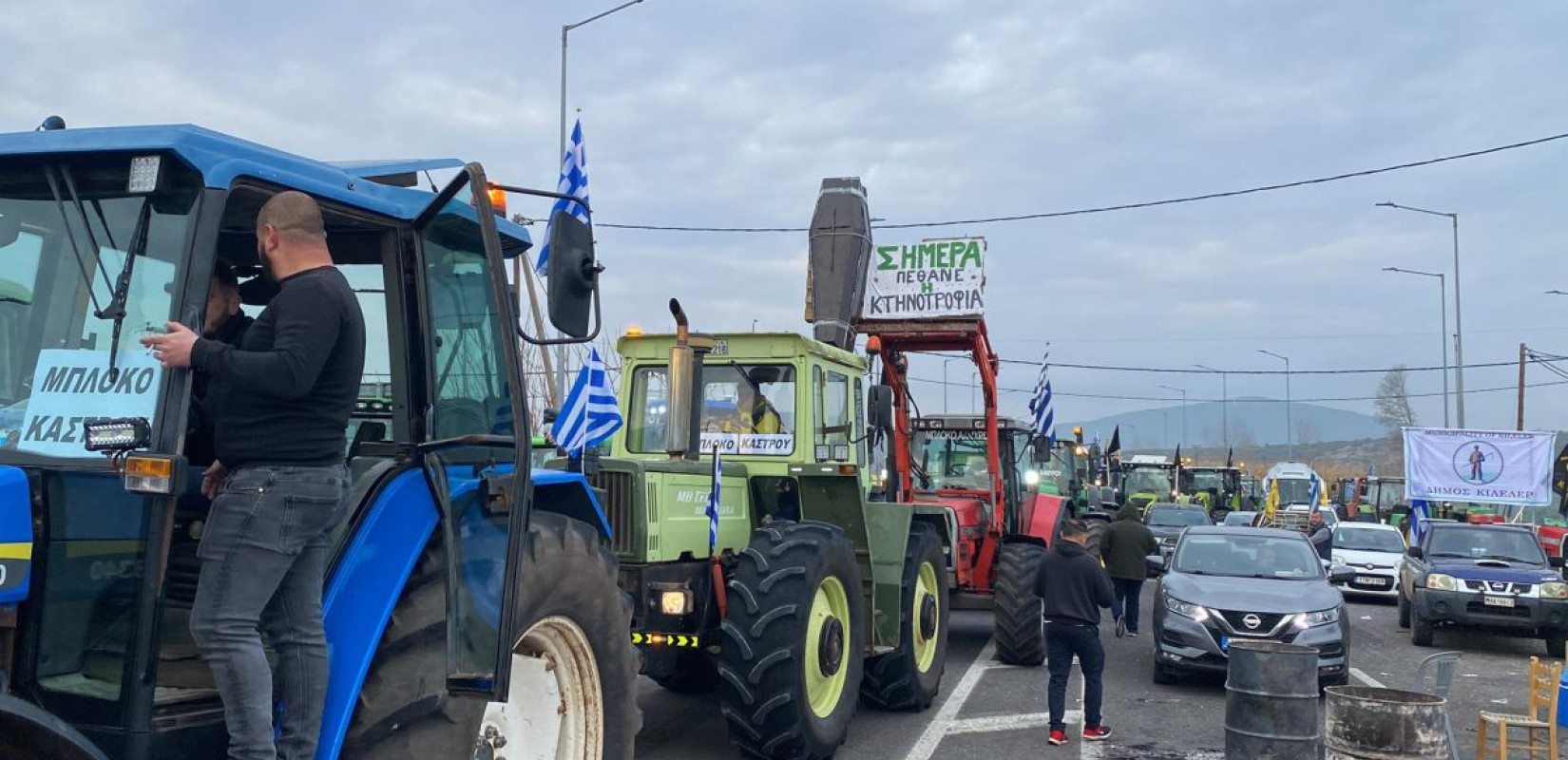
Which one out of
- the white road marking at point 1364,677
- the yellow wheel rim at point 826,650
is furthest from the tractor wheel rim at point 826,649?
the white road marking at point 1364,677

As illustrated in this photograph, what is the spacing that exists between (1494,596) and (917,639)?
8265mm

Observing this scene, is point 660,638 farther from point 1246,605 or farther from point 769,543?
point 1246,605

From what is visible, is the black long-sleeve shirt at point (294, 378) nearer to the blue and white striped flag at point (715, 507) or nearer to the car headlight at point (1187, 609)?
the blue and white striped flag at point (715, 507)

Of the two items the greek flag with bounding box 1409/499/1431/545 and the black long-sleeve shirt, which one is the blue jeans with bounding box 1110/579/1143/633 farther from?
the black long-sleeve shirt

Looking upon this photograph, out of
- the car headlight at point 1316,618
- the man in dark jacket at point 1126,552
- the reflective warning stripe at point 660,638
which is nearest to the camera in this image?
the reflective warning stripe at point 660,638

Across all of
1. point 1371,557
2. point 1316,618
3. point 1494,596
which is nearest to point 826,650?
point 1316,618

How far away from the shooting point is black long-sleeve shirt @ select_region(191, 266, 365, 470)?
303cm

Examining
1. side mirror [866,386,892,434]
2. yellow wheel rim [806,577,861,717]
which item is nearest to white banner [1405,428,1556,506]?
side mirror [866,386,892,434]

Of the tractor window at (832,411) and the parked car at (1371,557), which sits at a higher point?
the tractor window at (832,411)

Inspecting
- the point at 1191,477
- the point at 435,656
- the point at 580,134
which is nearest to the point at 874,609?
the point at 580,134

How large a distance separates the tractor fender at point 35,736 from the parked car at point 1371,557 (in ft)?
64.0

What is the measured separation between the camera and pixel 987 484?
13773 millimetres

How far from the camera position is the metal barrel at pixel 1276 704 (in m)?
6.97

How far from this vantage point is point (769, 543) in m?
7.07
